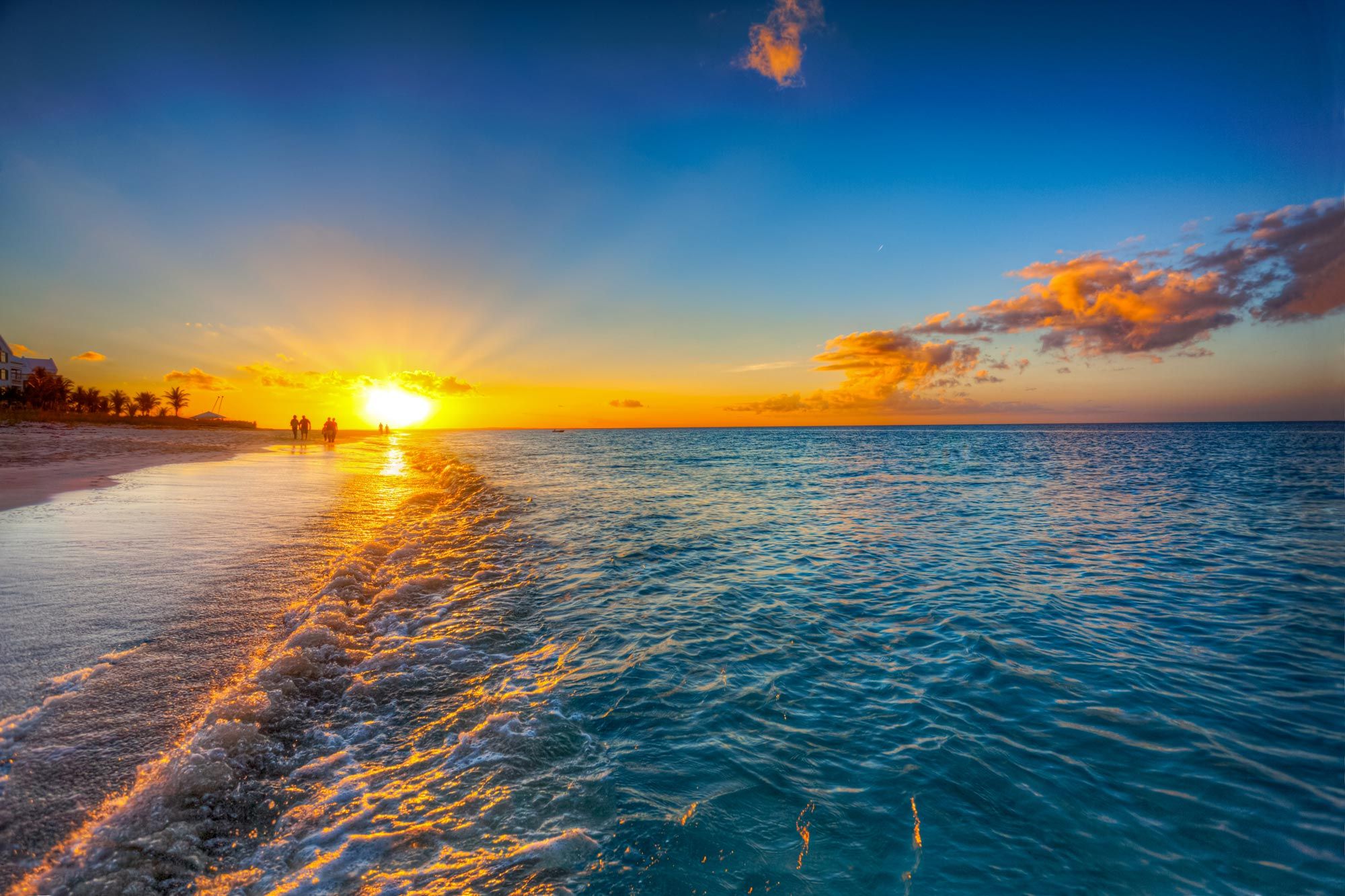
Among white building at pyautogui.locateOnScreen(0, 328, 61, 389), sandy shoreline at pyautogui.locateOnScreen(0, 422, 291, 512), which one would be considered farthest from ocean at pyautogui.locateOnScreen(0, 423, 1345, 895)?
white building at pyautogui.locateOnScreen(0, 328, 61, 389)

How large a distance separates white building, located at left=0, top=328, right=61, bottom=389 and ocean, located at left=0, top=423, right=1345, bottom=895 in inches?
4251

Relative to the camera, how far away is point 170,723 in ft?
16.2

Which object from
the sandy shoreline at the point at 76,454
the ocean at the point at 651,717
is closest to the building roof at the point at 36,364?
the sandy shoreline at the point at 76,454

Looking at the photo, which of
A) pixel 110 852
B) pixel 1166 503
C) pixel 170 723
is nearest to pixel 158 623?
pixel 170 723

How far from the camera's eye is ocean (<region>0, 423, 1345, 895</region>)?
400cm

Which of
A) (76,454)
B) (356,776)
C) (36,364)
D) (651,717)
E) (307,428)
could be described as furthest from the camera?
(36,364)

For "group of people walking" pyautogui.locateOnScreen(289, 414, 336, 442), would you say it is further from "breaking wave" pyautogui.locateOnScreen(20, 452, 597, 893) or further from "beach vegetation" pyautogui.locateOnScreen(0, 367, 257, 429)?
"breaking wave" pyautogui.locateOnScreen(20, 452, 597, 893)

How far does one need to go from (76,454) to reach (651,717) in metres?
46.4

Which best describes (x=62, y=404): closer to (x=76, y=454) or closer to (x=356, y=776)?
(x=76, y=454)

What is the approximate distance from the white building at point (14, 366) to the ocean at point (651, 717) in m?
108

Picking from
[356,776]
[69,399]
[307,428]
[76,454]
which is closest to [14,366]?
[69,399]

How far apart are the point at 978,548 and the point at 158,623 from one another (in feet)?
57.5

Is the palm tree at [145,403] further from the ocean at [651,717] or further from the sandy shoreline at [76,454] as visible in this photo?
the ocean at [651,717]

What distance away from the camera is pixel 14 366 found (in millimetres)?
87625
